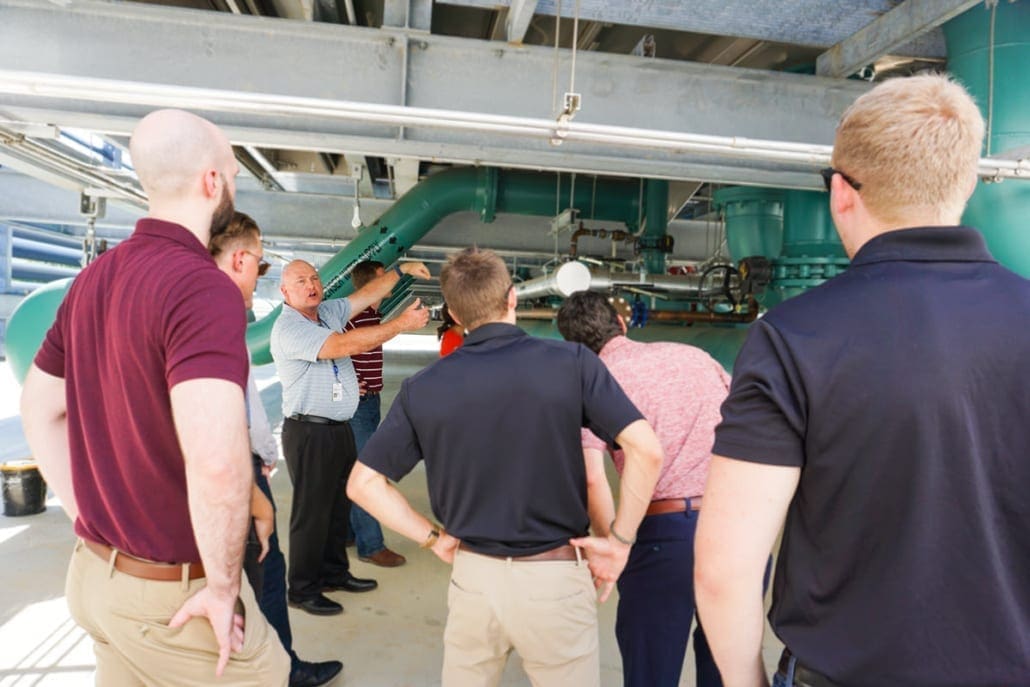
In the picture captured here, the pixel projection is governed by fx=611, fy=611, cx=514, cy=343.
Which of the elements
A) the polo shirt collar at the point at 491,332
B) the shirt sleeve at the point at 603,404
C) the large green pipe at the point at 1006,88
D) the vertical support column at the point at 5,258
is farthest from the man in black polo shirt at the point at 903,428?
the vertical support column at the point at 5,258

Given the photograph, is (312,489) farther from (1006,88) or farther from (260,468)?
(1006,88)

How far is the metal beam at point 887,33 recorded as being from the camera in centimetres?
235

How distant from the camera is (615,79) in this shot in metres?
2.92

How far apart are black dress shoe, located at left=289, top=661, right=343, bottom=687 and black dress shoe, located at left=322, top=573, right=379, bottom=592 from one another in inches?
29.2

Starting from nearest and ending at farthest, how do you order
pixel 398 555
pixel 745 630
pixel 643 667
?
pixel 745 630 → pixel 643 667 → pixel 398 555

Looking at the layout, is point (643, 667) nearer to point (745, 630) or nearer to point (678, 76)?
point (745, 630)

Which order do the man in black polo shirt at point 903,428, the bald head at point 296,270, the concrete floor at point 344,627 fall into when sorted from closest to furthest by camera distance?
the man in black polo shirt at point 903,428
the concrete floor at point 344,627
the bald head at point 296,270

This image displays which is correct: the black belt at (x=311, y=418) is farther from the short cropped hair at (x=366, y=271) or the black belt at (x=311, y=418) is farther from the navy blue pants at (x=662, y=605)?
the navy blue pants at (x=662, y=605)

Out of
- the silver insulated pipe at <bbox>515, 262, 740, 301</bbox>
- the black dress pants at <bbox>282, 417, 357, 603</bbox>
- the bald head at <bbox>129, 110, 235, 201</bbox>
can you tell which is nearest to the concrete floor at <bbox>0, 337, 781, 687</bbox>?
the black dress pants at <bbox>282, 417, 357, 603</bbox>

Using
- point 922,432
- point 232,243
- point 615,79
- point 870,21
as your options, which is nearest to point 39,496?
point 232,243

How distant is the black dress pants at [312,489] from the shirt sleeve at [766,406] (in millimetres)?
2481

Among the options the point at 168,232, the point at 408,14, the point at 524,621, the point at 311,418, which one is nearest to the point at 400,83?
the point at 408,14

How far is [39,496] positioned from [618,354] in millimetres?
4559

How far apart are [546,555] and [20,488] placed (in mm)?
4475
